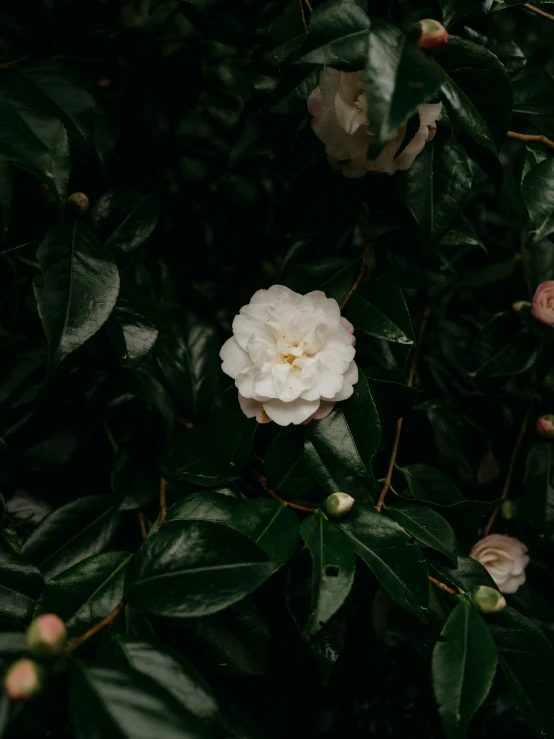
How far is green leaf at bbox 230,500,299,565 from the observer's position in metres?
0.67

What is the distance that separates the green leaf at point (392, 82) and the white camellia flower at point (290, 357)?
0.89 feet

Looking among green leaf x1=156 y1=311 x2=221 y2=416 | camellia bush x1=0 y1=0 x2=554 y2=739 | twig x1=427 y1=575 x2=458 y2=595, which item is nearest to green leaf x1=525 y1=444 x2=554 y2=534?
camellia bush x1=0 y1=0 x2=554 y2=739

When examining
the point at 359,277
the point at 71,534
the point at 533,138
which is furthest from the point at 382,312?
the point at 71,534

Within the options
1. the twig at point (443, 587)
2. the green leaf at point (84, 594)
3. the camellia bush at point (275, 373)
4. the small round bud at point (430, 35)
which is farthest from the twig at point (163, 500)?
the small round bud at point (430, 35)

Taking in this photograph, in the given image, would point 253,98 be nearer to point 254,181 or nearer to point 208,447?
point 254,181

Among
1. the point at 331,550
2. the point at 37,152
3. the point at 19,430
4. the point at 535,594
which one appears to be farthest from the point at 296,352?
the point at 535,594

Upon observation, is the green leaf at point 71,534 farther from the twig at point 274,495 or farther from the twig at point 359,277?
the twig at point 359,277

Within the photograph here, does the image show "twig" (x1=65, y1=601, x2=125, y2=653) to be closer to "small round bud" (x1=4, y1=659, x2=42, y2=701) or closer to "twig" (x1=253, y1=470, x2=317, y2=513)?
"small round bud" (x1=4, y1=659, x2=42, y2=701)

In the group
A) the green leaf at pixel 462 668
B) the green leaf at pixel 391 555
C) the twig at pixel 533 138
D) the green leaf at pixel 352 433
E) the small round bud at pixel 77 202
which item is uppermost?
the twig at pixel 533 138

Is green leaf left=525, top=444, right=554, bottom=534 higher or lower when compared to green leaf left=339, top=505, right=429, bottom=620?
lower

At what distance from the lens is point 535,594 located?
1092 mm

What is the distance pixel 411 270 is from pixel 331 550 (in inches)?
18.4

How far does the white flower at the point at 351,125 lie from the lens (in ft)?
2.52

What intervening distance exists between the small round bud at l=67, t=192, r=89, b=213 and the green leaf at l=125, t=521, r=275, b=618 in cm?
45
